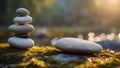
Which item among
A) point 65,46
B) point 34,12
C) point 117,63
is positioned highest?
point 34,12

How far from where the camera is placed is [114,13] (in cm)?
4038

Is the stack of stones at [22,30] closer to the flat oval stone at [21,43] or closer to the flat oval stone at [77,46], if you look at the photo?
the flat oval stone at [21,43]

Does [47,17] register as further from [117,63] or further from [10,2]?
[117,63]

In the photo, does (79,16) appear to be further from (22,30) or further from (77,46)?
(77,46)

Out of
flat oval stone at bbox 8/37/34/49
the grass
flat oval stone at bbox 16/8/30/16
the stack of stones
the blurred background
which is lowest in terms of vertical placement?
the grass

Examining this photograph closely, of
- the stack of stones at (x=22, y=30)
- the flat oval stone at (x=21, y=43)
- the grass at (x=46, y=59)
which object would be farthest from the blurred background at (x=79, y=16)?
the grass at (x=46, y=59)

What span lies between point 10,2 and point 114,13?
1601cm

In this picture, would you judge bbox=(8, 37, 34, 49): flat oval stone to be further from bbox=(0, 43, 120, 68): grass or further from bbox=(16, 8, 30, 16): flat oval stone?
bbox=(16, 8, 30, 16): flat oval stone

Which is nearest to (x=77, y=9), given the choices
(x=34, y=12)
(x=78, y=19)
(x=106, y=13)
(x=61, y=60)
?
(x=78, y=19)

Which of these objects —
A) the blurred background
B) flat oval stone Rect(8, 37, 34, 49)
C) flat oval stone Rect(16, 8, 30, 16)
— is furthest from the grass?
the blurred background

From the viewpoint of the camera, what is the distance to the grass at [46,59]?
824 cm

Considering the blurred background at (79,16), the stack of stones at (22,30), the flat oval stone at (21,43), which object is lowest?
the flat oval stone at (21,43)

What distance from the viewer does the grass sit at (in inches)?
324

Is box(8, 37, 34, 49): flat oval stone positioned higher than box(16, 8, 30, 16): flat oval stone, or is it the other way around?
box(16, 8, 30, 16): flat oval stone
